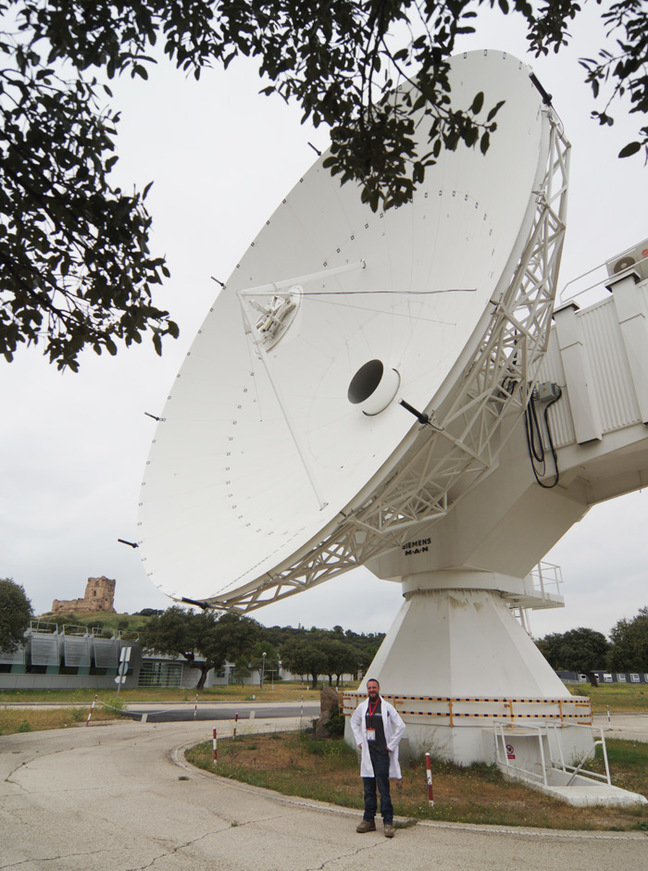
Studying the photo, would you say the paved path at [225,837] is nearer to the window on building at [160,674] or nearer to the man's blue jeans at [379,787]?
the man's blue jeans at [379,787]

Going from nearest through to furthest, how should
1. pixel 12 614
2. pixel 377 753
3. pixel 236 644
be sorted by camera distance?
pixel 377 753, pixel 12 614, pixel 236 644

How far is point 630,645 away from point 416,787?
4336 cm

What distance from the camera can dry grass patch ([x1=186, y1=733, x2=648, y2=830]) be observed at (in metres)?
6.97

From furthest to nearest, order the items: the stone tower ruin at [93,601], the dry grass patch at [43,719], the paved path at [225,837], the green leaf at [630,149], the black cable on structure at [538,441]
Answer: the stone tower ruin at [93,601]
the dry grass patch at [43,719]
the black cable on structure at [538,441]
the paved path at [225,837]
the green leaf at [630,149]

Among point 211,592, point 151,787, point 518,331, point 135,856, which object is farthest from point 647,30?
point 151,787

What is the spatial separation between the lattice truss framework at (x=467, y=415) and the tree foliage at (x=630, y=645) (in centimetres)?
4193

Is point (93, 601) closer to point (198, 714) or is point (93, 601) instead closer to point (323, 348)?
point (198, 714)

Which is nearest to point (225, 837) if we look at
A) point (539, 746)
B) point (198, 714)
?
point (539, 746)

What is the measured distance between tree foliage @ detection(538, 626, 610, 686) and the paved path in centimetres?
5557

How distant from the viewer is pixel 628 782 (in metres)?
9.61

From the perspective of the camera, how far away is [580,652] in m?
56.1

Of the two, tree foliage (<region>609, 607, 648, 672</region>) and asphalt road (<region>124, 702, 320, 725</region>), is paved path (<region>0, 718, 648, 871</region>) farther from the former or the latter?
tree foliage (<region>609, 607, 648, 672</region>)

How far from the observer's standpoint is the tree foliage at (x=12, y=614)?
33.9 metres

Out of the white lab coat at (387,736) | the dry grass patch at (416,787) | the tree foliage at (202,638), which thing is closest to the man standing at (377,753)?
the white lab coat at (387,736)
